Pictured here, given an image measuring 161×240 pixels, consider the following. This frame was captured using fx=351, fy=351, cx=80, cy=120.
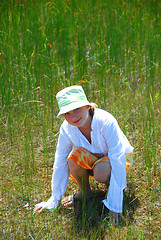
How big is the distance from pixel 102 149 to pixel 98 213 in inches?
16.0

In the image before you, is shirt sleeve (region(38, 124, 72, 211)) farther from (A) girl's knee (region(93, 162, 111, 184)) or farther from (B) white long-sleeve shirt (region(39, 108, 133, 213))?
(A) girl's knee (region(93, 162, 111, 184))

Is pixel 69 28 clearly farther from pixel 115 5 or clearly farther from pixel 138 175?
pixel 138 175

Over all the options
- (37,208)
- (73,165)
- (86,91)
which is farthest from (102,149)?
(86,91)

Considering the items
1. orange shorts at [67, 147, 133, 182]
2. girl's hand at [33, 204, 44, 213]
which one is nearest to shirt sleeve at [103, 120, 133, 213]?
orange shorts at [67, 147, 133, 182]

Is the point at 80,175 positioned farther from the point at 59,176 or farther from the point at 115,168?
the point at 115,168

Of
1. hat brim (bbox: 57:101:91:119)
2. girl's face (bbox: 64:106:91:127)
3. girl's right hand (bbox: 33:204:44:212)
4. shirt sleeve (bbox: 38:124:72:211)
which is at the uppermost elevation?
hat brim (bbox: 57:101:91:119)

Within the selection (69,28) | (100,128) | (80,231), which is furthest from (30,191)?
(69,28)

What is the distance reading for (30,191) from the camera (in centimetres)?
228

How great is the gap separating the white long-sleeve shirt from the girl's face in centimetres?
9

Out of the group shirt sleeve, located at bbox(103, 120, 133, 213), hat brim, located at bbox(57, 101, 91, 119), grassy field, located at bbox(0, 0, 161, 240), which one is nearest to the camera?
hat brim, located at bbox(57, 101, 91, 119)

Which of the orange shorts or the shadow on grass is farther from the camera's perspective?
the orange shorts

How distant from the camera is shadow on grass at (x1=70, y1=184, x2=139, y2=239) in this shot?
1.97 meters

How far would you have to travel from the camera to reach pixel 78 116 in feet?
6.18

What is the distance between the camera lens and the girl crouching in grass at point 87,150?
6.21ft
